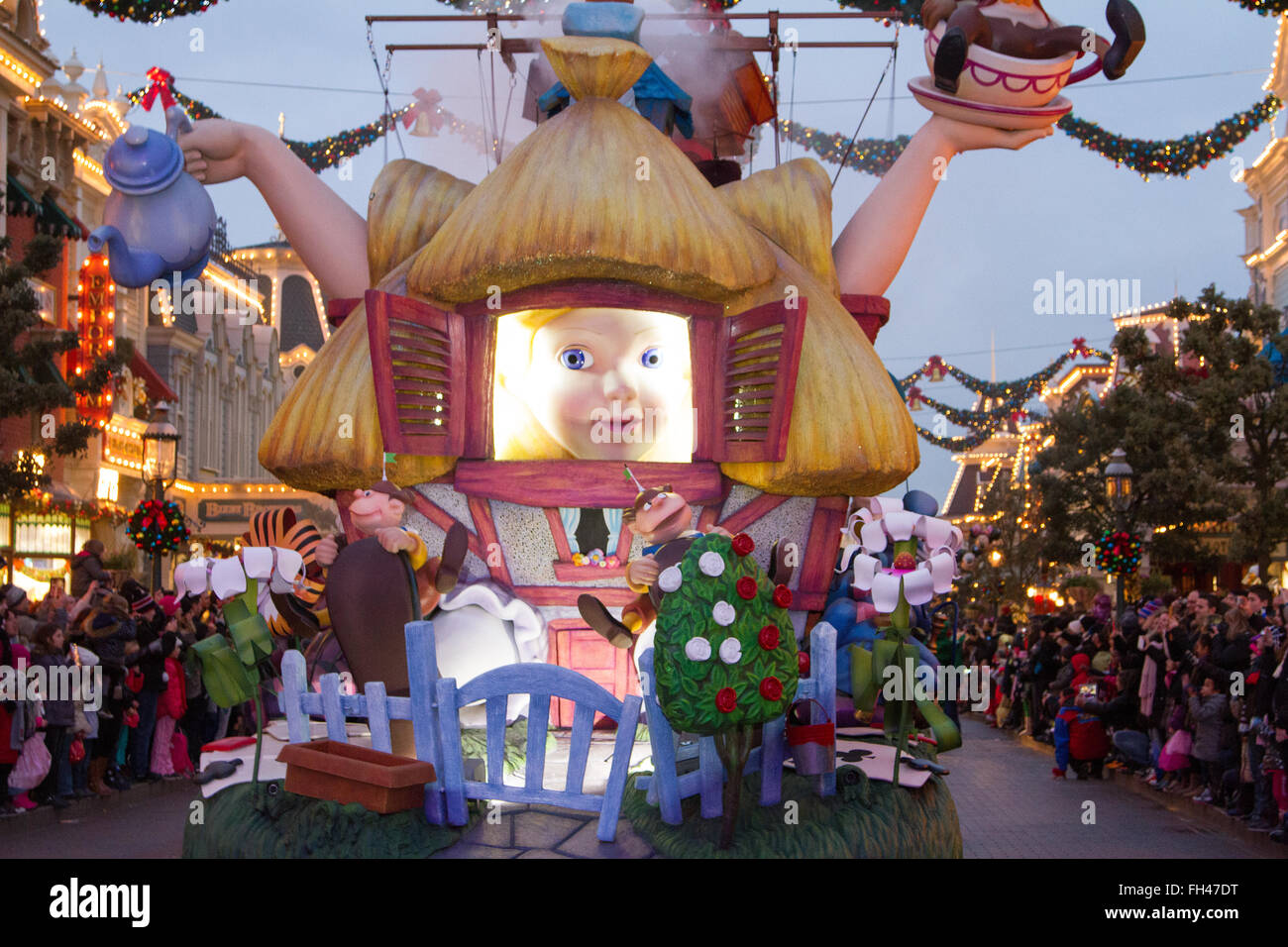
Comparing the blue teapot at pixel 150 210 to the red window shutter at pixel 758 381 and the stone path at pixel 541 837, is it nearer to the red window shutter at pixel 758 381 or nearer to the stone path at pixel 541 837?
the red window shutter at pixel 758 381

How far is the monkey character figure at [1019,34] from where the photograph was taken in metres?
8.99

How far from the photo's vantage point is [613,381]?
29.5 ft

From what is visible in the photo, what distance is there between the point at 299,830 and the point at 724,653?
85.0 inches

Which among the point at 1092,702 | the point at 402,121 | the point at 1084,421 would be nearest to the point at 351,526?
the point at 402,121

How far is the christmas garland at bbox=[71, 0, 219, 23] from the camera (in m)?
9.23

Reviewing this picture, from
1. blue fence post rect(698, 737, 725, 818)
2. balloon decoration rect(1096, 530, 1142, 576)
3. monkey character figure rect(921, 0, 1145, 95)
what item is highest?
monkey character figure rect(921, 0, 1145, 95)

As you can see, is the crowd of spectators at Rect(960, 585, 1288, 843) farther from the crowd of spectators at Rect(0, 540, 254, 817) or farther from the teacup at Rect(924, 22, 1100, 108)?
the crowd of spectators at Rect(0, 540, 254, 817)

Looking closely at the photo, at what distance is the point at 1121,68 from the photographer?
357 inches

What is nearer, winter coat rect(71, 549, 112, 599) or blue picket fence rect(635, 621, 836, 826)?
blue picket fence rect(635, 621, 836, 826)

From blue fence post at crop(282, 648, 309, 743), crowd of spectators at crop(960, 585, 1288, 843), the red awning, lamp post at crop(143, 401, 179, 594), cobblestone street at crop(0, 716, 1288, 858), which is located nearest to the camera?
blue fence post at crop(282, 648, 309, 743)

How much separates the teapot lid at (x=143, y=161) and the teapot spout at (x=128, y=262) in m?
0.29

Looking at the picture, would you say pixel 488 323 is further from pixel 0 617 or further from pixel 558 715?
pixel 0 617

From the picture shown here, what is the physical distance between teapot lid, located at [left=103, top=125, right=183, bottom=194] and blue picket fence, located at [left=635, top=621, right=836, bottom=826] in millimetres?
4227

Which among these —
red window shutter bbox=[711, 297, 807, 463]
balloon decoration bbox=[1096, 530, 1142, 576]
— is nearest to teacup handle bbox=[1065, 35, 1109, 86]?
red window shutter bbox=[711, 297, 807, 463]
